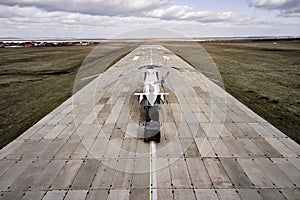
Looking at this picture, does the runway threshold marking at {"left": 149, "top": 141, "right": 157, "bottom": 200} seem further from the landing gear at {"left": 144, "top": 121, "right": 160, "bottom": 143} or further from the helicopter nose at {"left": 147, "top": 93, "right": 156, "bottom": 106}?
the helicopter nose at {"left": 147, "top": 93, "right": 156, "bottom": 106}

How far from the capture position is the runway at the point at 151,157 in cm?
1079

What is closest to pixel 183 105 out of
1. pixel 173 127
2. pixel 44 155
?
pixel 173 127

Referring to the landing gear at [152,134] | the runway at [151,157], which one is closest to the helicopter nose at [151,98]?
the runway at [151,157]

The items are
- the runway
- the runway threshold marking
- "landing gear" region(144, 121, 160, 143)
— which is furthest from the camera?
"landing gear" region(144, 121, 160, 143)

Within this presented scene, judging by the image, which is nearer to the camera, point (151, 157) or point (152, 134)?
point (151, 157)

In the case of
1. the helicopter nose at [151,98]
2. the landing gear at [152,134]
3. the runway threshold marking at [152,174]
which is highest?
the helicopter nose at [151,98]

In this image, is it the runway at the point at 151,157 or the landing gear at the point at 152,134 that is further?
the landing gear at the point at 152,134

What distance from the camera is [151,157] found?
1338 cm

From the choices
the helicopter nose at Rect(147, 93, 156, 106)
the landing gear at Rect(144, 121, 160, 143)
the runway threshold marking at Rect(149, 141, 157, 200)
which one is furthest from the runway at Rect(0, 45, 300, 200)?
the helicopter nose at Rect(147, 93, 156, 106)

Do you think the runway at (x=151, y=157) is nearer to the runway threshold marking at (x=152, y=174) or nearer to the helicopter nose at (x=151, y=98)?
the runway threshold marking at (x=152, y=174)

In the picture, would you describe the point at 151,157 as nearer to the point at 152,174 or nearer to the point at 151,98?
the point at 152,174

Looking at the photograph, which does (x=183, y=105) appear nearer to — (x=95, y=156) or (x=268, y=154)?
(x=268, y=154)

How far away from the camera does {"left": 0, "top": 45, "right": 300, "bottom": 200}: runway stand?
10.8m

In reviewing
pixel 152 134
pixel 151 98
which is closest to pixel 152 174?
pixel 152 134
